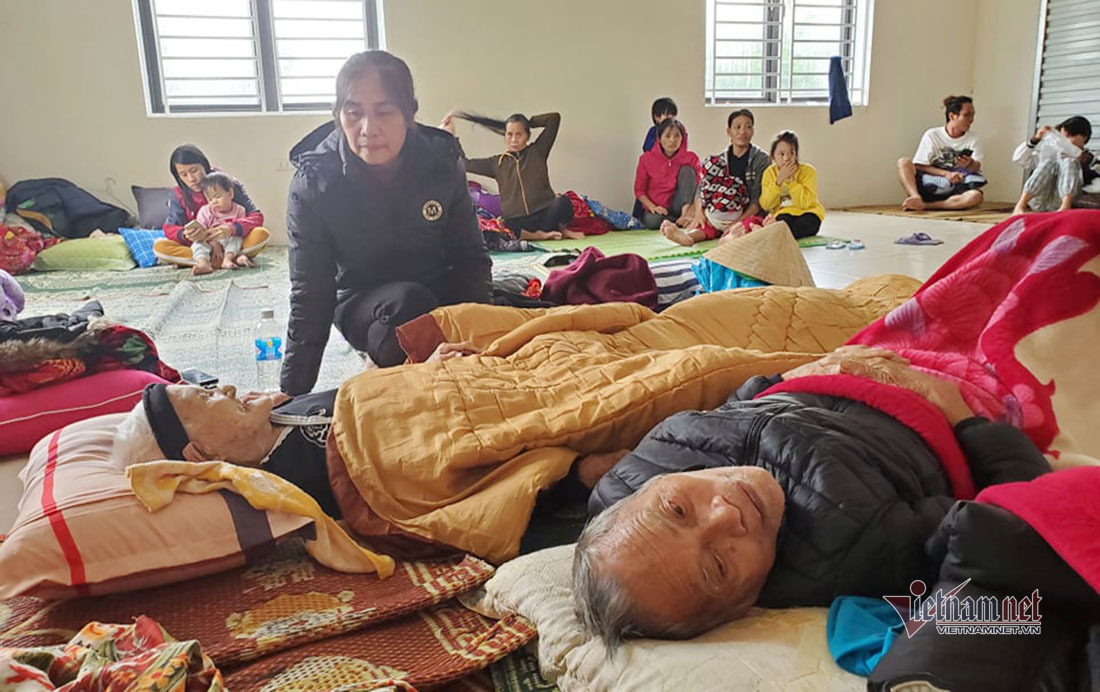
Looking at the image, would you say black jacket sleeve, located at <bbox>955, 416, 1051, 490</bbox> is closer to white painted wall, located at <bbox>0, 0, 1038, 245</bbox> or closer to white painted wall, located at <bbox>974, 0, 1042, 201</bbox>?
white painted wall, located at <bbox>0, 0, 1038, 245</bbox>

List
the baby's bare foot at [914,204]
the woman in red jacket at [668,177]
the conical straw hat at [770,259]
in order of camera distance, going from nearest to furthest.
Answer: the conical straw hat at [770,259] → the woman in red jacket at [668,177] → the baby's bare foot at [914,204]

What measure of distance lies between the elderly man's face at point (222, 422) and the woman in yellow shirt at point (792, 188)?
4021 millimetres

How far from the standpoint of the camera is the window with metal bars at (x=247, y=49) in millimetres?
5363

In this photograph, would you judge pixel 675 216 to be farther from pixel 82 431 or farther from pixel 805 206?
pixel 82 431

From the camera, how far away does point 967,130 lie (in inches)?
267

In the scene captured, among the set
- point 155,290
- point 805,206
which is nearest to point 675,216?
point 805,206

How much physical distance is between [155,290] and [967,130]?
21.4ft

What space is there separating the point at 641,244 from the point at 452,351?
3.50m

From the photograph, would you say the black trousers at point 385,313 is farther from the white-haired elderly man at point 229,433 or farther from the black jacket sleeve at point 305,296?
the white-haired elderly man at point 229,433

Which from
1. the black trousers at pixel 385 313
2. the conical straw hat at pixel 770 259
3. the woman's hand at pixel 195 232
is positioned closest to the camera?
the black trousers at pixel 385 313

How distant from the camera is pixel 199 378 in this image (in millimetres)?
2191

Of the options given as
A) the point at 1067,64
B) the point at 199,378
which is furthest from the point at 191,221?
the point at 1067,64

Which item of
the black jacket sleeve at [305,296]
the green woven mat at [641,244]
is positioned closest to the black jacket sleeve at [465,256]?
the black jacket sleeve at [305,296]

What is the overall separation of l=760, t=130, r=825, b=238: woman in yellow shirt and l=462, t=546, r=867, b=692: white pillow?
421 centimetres
